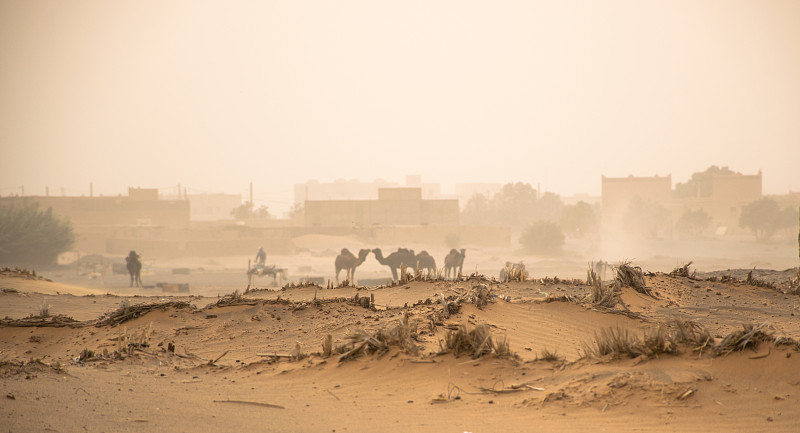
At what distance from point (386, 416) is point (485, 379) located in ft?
4.07

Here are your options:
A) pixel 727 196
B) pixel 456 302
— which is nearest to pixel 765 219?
pixel 727 196

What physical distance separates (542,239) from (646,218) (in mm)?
24146

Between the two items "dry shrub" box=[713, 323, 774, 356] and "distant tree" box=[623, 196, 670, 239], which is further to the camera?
"distant tree" box=[623, 196, 670, 239]

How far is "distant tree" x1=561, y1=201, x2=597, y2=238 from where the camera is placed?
7912 centimetres

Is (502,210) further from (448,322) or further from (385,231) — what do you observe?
(448,322)

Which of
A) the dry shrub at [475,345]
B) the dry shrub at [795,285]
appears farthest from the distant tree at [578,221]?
the dry shrub at [475,345]

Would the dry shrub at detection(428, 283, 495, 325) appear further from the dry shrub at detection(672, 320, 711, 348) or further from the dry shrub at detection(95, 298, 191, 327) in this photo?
the dry shrub at detection(95, 298, 191, 327)

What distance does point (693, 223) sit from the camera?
2953 inches

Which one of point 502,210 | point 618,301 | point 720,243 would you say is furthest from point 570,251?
point 618,301

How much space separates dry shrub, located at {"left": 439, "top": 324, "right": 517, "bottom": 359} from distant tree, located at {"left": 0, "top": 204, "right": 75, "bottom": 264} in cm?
4380

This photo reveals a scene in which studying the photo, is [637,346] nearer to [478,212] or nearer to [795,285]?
[795,285]

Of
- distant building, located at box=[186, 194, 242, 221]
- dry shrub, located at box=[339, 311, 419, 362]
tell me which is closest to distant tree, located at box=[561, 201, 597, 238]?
dry shrub, located at box=[339, 311, 419, 362]

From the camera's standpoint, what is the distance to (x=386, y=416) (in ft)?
19.1

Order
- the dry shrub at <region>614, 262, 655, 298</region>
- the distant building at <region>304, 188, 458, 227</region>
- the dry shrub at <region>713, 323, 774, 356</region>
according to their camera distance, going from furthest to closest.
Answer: the distant building at <region>304, 188, 458, 227</region>
the dry shrub at <region>614, 262, 655, 298</region>
the dry shrub at <region>713, 323, 774, 356</region>
